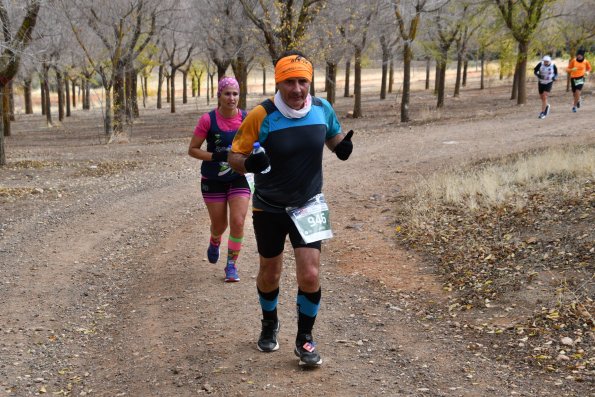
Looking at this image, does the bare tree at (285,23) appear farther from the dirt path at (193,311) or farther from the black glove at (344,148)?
→ the black glove at (344,148)

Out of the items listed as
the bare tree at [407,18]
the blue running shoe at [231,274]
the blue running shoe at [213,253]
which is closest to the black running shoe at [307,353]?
the blue running shoe at [231,274]

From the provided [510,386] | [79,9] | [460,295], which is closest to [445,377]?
[510,386]

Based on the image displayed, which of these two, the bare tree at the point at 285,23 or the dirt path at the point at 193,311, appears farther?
the bare tree at the point at 285,23

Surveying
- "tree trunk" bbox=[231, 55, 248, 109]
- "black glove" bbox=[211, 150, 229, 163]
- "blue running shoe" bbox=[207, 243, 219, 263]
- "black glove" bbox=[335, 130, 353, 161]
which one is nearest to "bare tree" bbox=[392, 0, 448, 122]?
"tree trunk" bbox=[231, 55, 248, 109]

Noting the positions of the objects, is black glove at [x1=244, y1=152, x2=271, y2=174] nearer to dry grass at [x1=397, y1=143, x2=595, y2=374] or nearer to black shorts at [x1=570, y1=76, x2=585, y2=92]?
dry grass at [x1=397, y1=143, x2=595, y2=374]

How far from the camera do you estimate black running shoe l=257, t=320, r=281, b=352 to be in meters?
4.70

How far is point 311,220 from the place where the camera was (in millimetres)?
4297

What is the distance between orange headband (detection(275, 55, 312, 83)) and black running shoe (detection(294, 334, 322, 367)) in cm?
170

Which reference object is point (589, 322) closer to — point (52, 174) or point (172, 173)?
point (172, 173)

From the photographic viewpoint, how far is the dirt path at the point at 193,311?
14.3 feet

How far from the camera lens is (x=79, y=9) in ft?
69.3

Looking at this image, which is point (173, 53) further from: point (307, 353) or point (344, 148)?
point (307, 353)

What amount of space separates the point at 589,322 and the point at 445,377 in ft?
4.46

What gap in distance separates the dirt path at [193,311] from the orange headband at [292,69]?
1913mm
